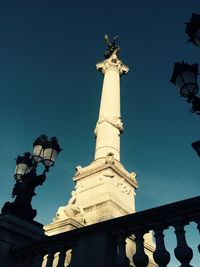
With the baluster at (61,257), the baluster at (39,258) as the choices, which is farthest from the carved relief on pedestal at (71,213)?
the baluster at (61,257)

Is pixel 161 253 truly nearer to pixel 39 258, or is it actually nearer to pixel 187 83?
pixel 39 258

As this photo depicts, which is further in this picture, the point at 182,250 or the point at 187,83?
the point at 187,83

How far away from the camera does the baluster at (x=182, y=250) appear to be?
4.65m

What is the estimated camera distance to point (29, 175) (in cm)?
930

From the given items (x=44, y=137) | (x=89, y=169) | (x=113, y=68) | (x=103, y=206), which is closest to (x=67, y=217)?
(x=103, y=206)

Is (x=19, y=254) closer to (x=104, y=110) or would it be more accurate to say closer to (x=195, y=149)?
(x=195, y=149)

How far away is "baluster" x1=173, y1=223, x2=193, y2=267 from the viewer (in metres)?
Answer: 4.65

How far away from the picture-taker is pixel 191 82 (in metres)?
7.85

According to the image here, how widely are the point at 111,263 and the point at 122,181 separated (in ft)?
53.6

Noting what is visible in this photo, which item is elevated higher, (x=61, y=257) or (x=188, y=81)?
(x=188, y=81)

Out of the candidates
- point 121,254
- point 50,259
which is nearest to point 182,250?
point 121,254

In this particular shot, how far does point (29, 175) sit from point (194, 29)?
616cm

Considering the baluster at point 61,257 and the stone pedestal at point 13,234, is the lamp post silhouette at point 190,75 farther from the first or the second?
the stone pedestal at point 13,234

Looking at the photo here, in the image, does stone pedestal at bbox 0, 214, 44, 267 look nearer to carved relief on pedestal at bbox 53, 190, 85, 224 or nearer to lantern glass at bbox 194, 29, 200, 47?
lantern glass at bbox 194, 29, 200, 47
